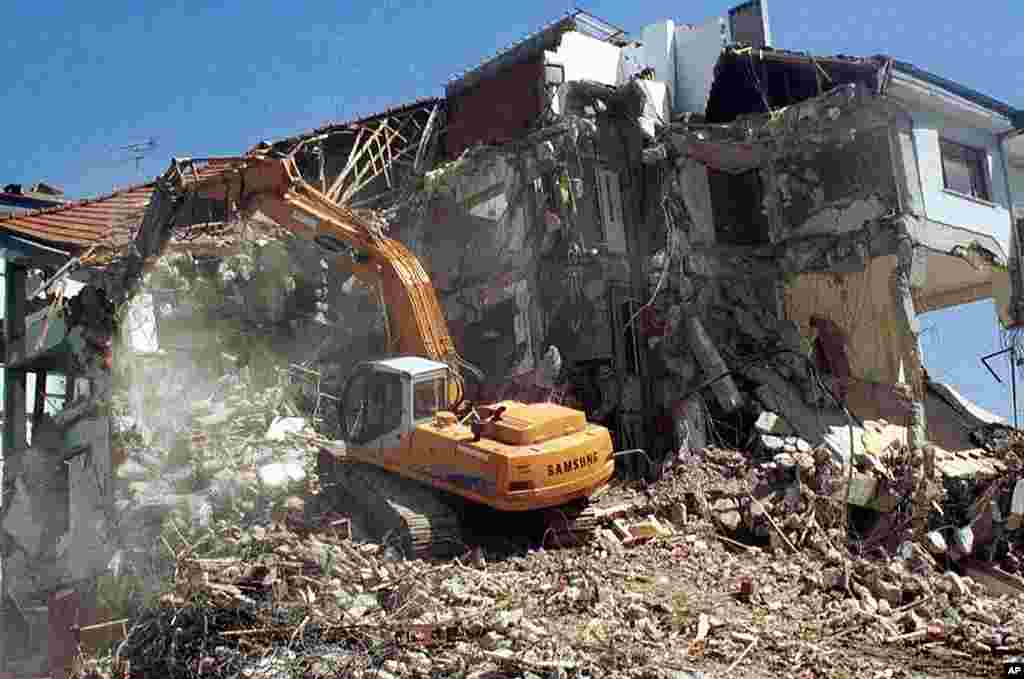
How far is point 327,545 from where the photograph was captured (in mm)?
10414

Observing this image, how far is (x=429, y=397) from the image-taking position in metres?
11.5

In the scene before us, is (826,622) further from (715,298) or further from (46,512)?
(46,512)

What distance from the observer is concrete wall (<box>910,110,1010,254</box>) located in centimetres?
1744

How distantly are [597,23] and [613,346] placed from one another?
292 inches

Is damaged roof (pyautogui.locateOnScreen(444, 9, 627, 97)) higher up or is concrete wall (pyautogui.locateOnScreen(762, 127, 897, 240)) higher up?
damaged roof (pyautogui.locateOnScreen(444, 9, 627, 97))

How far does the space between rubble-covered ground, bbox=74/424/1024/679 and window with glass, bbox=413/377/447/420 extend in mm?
1506

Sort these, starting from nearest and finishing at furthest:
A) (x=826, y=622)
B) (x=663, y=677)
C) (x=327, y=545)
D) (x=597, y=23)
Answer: (x=663, y=677), (x=826, y=622), (x=327, y=545), (x=597, y=23)

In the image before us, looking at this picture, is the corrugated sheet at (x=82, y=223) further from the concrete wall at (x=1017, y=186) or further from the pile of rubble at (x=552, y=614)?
the concrete wall at (x=1017, y=186)

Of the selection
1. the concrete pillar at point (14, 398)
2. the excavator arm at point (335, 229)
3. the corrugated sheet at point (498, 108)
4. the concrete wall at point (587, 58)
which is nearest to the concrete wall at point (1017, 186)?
the concrete wall at point (587, 58)

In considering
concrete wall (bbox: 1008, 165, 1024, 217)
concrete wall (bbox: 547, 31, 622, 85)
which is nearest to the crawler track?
concrete wall (bbox: 547, 31, 622, 85)

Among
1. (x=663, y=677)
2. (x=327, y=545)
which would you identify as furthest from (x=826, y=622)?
(x=327, y=545)

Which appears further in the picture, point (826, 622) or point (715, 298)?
point (715, 298)

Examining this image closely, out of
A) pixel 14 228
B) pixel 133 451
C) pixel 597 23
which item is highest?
pixel 597 23

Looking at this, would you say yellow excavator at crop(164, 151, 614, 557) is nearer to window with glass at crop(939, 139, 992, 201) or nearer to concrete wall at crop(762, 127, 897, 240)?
concrete wall at crop(762, 127, 897, 240)
